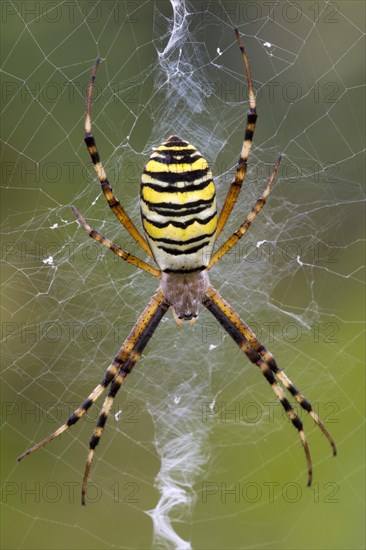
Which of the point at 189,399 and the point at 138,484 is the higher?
the point at 189,399

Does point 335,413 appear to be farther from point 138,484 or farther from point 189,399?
point 138,484

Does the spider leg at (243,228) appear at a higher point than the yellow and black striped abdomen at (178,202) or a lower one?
higher

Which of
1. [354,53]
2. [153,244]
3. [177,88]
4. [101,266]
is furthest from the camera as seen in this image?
[354,53]

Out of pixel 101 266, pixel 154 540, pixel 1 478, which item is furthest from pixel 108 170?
pixel 154 540

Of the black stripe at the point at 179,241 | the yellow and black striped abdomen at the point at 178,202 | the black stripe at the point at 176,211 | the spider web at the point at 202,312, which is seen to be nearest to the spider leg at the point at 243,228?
the yellow and black striped abdomen at the point at 178,202

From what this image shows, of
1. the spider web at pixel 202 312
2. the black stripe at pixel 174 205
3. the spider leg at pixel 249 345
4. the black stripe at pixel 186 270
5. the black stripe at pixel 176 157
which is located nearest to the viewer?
the black stripe at pixel 176 157

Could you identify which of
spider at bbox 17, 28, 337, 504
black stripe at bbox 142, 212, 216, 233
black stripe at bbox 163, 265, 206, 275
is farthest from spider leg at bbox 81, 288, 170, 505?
black stripe at bbox 142, 212, 216, 233

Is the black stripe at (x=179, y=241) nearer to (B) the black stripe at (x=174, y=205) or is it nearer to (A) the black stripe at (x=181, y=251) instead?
(A) the black stripe at (x=181, y=251)
